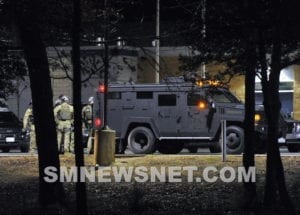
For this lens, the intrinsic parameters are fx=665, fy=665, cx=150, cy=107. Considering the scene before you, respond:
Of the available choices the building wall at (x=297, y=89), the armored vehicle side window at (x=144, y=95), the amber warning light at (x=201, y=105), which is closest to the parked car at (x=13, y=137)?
the armored vehicle side window at (x=144, y=95)

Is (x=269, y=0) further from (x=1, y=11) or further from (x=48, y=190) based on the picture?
(x=48, y=190)

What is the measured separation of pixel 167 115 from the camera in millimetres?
20562

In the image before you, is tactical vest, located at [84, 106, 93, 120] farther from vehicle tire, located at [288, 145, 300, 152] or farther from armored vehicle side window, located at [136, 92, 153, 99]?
vehicle tire, located at [288, 145, 300, 152]

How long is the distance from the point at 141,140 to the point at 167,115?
1.11 m

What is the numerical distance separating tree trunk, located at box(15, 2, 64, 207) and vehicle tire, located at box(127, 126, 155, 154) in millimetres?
10186

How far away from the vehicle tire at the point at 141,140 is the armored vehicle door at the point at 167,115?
0.38 m

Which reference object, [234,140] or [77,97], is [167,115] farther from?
[77,97]

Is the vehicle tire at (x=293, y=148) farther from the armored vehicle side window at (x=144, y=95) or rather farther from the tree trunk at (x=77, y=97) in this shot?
the tree trunk at (x=77, y=97)

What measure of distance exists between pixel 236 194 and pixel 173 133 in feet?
31.4

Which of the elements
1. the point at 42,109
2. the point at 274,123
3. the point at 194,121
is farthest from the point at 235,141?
the point at 274,123

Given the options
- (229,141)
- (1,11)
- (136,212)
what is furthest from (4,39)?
(229,141)

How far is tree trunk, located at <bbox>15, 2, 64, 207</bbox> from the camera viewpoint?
954 cm

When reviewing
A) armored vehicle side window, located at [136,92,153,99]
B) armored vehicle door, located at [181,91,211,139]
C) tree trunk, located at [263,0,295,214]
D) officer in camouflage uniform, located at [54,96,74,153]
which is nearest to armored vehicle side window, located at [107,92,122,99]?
armored vehicle side window, located at [136,92,153,99]

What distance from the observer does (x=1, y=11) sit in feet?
27.4
